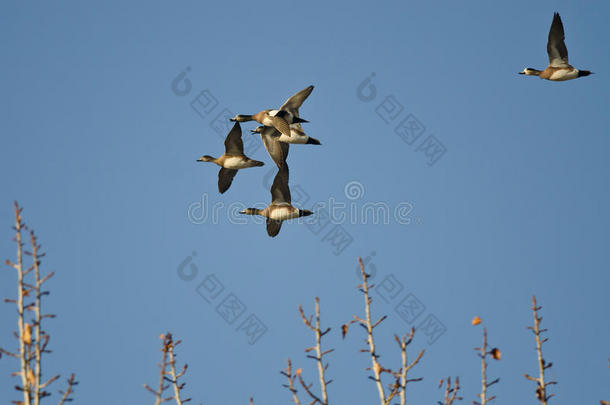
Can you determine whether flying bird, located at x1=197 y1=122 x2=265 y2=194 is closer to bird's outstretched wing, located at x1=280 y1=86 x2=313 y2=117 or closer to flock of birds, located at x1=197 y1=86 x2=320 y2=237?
flock of birds, located at x1=197 y1=86 x2=320 y2=237

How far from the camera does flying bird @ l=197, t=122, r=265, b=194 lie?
3516 centimetres

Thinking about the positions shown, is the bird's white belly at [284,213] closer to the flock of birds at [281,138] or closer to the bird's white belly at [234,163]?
the flock of birds at [281,138]

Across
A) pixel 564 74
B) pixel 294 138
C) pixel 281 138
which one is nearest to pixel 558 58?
pixel 564 74

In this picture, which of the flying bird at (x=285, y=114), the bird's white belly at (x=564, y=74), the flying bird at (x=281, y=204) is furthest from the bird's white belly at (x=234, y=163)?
the bird's white belly at (x=564, y=74)

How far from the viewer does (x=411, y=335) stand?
13414 millimetres

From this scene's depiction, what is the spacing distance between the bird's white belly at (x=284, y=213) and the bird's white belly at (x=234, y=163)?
4.42 m

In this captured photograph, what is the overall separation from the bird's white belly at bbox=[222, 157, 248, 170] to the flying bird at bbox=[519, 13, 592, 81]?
16.2 metres

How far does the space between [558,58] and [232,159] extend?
17.3m

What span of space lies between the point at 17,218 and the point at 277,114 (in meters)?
21.5

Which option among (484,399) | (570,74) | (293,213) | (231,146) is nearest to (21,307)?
(484,399)

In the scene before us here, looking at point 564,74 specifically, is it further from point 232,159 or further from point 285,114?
point 232,159

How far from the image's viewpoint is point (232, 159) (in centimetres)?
3584

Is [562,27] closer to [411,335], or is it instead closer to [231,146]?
[231,146]

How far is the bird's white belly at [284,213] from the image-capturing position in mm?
31084
